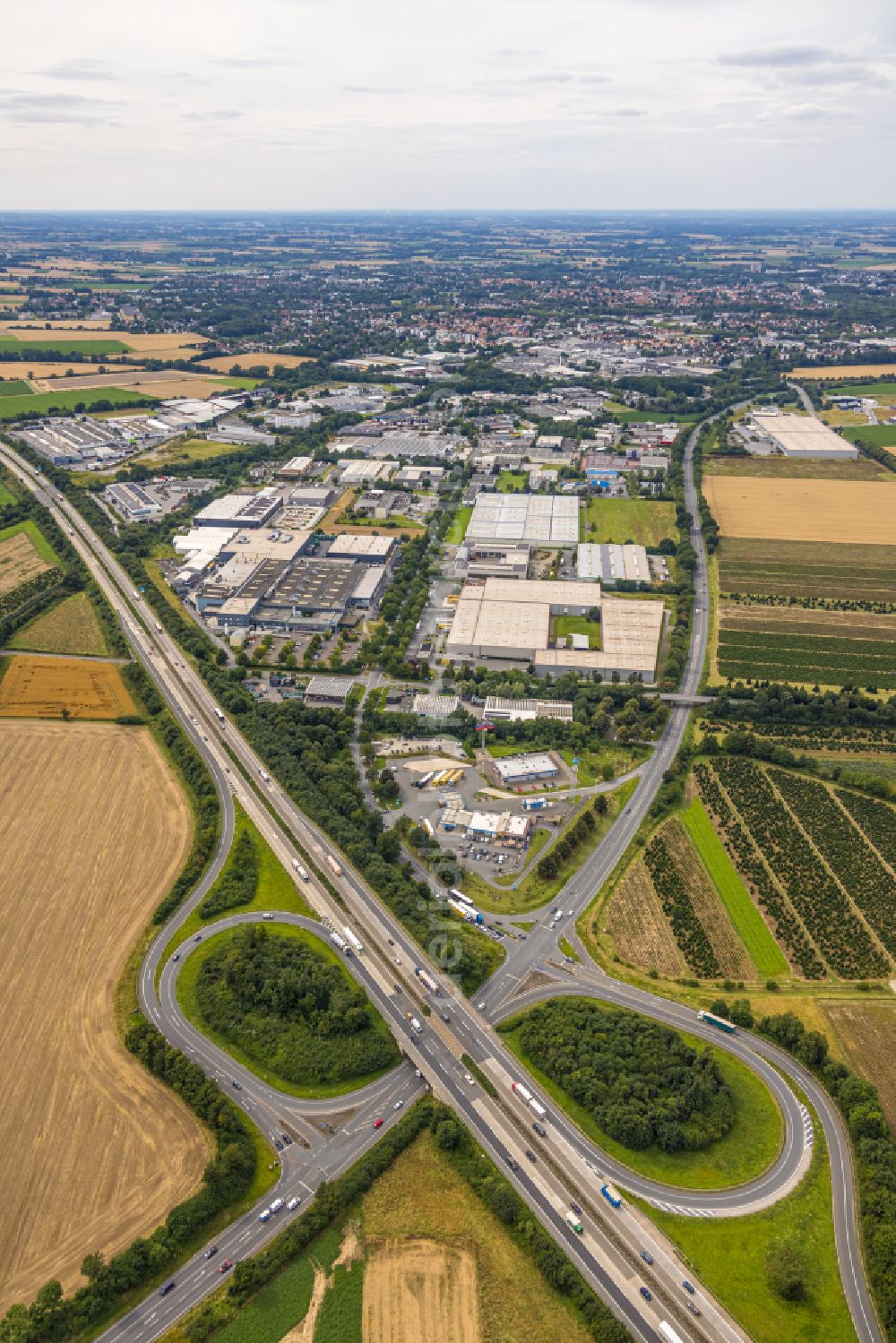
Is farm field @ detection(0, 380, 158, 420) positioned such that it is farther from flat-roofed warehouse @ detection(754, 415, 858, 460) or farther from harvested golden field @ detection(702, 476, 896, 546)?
flat-roofed warehouse @ detection(754, 415, 858, 460)

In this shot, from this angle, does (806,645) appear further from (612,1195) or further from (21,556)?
(21,556)

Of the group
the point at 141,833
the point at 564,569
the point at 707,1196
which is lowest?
the point at 707,1196

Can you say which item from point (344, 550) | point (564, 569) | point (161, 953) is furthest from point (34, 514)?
point (161, 953)

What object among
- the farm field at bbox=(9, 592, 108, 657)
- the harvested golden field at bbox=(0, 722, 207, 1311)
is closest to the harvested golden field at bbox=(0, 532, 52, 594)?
the farm field at bbox=(9, 592, 108, 657)

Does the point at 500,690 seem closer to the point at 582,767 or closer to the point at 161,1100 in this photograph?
the point at 582,767

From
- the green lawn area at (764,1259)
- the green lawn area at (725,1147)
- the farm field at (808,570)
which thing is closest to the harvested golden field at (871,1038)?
the green lawn area at (725,1147)

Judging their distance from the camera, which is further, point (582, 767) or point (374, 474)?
point (374, 474)
